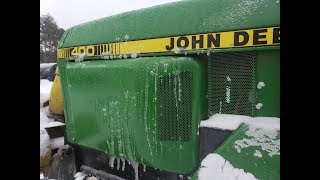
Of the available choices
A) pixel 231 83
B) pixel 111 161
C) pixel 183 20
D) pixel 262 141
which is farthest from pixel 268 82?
pixel 111 161

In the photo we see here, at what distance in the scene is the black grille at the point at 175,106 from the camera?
65.5 inches

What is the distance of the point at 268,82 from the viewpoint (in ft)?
5.12

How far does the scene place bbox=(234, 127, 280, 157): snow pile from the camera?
4.47ft

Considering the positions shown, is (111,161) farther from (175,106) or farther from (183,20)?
(183,20)

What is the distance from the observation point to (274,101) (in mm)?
1550

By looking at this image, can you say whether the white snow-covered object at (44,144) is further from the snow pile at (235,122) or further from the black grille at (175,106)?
the snow pile at (235,122)

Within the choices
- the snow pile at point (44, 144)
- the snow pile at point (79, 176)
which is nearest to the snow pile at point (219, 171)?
the snow pile at point (79, 176)

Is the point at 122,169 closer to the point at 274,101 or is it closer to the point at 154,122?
the point at 154,122

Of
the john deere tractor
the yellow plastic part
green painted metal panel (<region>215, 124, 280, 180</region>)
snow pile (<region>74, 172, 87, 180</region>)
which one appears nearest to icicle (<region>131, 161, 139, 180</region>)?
the john deere tractor

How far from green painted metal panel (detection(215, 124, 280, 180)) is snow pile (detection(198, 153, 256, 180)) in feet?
0.06

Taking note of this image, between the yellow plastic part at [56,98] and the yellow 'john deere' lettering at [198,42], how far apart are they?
0.79m

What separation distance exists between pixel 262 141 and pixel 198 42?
58 cm
